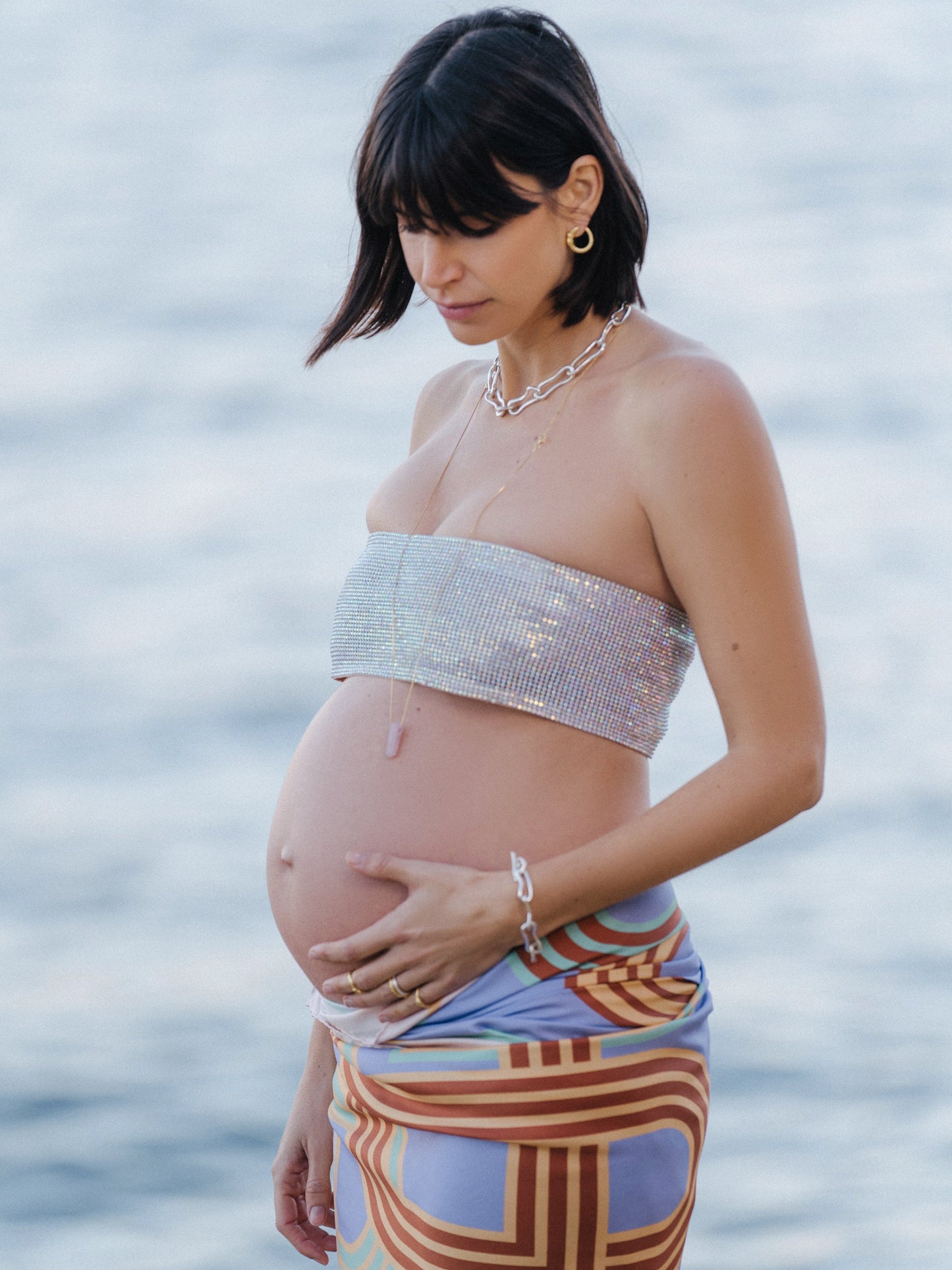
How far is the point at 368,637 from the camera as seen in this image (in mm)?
1365

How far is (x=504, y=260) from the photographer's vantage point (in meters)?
1.27

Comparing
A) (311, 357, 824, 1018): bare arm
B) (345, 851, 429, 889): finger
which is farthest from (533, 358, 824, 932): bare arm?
(345, 851, 429, 889): finger

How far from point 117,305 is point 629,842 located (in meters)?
5.32

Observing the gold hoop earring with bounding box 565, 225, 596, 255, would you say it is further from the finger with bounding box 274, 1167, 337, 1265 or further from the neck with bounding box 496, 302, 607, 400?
the finger with bounding box 274, 1167, 337, 1265

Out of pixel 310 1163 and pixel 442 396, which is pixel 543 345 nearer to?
pixel 442 396

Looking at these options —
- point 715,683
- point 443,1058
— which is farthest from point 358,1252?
point 715,683

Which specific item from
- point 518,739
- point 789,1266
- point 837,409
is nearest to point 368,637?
point 518,739

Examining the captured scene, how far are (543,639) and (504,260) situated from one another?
0.99 feet

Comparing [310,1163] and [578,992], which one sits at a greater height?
[578,992]

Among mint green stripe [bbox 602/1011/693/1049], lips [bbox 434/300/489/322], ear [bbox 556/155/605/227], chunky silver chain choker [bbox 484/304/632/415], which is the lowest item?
mint green stripe [bbox 602/1011/693/1049]

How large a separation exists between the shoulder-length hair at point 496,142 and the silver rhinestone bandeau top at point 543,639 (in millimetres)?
256

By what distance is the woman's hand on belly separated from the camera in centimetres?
120

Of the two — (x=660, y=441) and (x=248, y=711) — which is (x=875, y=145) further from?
(x=660, y=441)

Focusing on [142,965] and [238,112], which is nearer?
[142,965]
